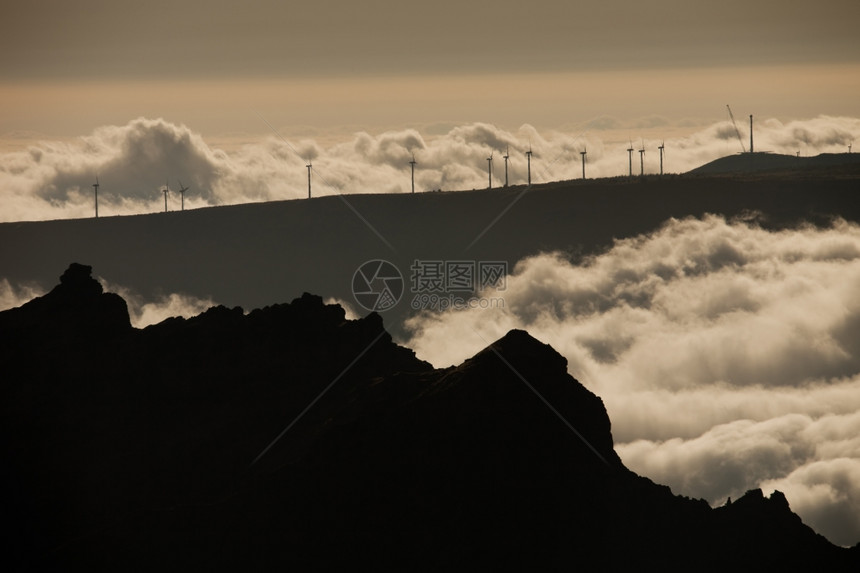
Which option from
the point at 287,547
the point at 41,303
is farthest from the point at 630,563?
the point at 41,303

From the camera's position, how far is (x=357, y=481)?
137000mm

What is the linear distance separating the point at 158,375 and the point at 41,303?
942 inches

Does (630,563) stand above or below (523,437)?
below

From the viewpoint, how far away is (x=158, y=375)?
168625 mm

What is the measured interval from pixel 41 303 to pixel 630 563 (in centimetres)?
8910

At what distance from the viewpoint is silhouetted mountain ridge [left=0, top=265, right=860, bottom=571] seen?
13375 centimetres

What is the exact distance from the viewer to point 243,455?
158 m

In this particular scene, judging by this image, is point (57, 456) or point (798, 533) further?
point (57, 456)

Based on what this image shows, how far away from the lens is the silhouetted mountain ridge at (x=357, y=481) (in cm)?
13375

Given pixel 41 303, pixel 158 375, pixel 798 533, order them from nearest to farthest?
pixel 798 533 → pixel 158 375 → pixel 41 303

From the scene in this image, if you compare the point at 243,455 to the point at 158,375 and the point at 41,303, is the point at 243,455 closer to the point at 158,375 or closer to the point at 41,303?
the point at 158,375

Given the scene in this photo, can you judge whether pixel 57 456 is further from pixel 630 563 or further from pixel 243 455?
pixel 630 563

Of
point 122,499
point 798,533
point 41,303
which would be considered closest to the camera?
point 798,533

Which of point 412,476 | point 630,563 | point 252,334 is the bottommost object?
point 630,563
